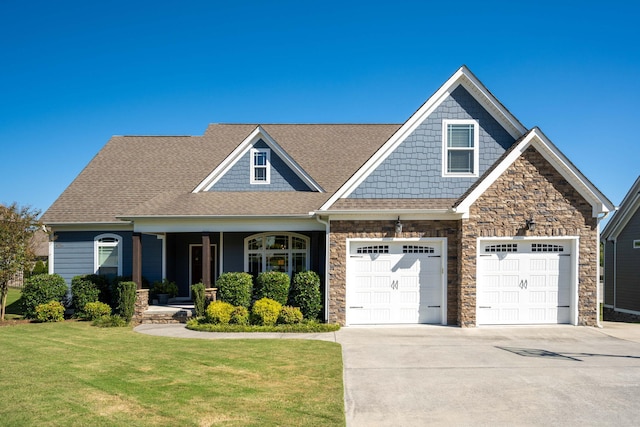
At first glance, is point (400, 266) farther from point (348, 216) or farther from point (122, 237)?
point (122, 237)

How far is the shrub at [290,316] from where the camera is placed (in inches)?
547

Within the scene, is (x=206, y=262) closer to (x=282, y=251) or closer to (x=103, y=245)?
(x=282, y=251)

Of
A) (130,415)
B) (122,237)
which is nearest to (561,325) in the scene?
(130,415)

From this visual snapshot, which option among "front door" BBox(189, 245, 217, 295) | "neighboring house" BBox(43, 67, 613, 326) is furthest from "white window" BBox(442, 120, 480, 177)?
"front door" BBox(189, 245, 217, 295)

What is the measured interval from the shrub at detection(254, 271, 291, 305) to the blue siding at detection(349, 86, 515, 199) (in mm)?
3520

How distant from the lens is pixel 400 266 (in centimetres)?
1427

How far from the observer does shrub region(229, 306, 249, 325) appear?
14.0m

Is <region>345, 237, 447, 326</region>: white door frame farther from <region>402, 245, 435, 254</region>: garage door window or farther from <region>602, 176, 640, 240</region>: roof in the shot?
<region>602, 176, 640, 240</region>: roof

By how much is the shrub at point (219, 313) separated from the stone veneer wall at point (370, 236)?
10.3 feet

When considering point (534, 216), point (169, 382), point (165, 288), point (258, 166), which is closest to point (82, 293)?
point (165, 288)

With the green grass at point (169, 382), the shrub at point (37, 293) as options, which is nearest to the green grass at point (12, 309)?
the shrub at point (37, 293)

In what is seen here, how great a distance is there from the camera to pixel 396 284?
563 inches

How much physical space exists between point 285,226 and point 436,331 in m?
6.04

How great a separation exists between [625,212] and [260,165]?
1516 cm
